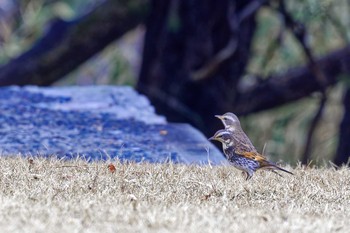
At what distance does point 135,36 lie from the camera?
73.2 ft

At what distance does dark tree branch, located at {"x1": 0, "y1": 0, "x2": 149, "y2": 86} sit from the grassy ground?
7940 millimetres

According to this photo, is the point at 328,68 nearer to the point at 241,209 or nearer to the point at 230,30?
the point at 230,30

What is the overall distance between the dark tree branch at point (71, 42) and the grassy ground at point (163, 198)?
7.94m

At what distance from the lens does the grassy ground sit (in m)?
4.79

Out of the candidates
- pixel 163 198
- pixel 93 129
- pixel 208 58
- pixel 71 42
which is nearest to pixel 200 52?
pixel 208 58

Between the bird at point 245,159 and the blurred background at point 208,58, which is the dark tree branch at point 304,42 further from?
the bird at point 245,159

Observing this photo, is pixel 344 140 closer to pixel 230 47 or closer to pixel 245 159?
pixel 230 47

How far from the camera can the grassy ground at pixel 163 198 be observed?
4.79m

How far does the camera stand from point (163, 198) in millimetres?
5777

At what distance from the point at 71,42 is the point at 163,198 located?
955 cm

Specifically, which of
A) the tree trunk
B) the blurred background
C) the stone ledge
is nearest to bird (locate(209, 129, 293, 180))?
the stone ledge

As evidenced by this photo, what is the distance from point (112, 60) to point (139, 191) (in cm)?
1194

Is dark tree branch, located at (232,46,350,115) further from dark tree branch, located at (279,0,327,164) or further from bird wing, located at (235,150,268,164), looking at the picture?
bird wing, located at (235,150,268,164)

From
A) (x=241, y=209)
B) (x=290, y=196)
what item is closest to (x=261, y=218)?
(x=241, y=209)
